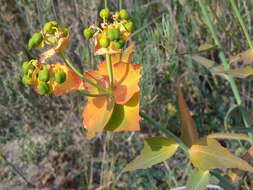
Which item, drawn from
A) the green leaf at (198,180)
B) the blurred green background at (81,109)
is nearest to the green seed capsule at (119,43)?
the green leaf at (198,180)

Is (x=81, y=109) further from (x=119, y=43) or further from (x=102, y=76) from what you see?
Result: (x=119, y=43)

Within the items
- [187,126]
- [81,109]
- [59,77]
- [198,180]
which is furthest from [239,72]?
[81,109]

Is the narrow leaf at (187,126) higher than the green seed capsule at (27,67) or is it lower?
lower

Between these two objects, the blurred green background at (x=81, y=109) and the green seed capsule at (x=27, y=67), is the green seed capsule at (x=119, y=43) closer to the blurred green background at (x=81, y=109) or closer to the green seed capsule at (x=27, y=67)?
the green seed capsule at (x=27, y=67)

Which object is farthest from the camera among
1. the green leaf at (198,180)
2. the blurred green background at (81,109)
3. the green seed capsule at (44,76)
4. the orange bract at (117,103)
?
the blurred green background at (81,109)

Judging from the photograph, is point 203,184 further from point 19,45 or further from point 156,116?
point 19,45

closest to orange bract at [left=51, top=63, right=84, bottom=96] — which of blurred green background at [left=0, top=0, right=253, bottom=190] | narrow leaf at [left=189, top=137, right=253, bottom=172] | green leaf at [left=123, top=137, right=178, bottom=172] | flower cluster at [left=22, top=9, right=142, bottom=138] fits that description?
flower cluster at [left=22, top=9, right=142, bottom=138]
